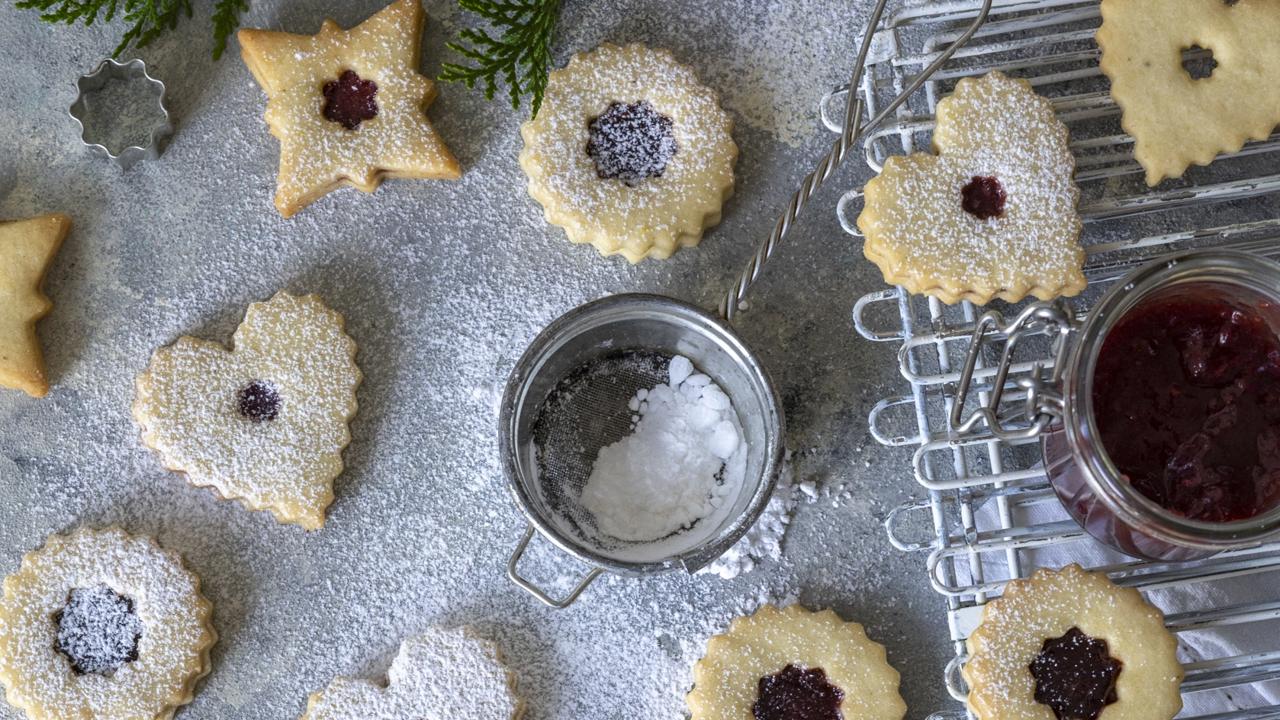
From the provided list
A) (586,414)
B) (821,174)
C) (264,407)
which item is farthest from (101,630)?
(821,174)

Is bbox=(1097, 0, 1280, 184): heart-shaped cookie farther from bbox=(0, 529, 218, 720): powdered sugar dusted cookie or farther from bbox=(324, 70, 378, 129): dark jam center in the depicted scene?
bbox=(0, 529, 218, 720): powdered sugar dusted cookie

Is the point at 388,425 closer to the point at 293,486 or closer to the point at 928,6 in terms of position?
the point at 293,486

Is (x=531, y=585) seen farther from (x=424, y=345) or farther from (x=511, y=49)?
(x=511, y=49)

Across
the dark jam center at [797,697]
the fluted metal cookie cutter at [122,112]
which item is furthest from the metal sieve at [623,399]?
the fluted metal cookie cutter at [122,112]

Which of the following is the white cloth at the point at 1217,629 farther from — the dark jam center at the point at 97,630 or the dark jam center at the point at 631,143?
the dark jam center at the point at 97,630

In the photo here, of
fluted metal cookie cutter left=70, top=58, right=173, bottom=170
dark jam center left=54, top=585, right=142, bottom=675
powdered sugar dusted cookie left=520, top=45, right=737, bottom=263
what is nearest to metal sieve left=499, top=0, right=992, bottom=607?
powdered sugar dusted cookie left=520, top=45, right=737, bottom=263

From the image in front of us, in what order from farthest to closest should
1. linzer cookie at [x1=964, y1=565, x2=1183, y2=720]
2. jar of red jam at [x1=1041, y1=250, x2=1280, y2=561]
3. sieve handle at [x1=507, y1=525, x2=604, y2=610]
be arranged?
sieve handle at [x1=507, y1=525, x2=604, y2=610]
linzer cookie at [x1=964, y1=565, x2=1183, y2=720]
jar of red jam at [x1=1041, y1=250, x2=1280, y2=561]

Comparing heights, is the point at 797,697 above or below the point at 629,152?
below

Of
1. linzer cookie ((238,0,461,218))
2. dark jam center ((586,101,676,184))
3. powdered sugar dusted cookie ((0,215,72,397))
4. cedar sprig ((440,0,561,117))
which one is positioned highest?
dark jam center ((586,101,676,184))
